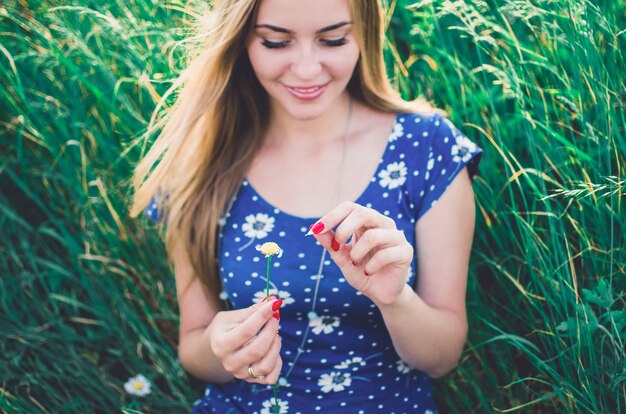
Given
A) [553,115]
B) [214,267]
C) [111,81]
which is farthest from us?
[111,81]

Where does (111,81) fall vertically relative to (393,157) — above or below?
above

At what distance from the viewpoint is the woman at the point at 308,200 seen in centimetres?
140

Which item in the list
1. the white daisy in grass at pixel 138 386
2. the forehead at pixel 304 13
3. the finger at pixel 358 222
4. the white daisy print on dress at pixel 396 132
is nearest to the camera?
the finger at pixel 358 222

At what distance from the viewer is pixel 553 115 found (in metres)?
1.74

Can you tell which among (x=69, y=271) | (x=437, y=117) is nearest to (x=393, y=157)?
(x=437, y=117)

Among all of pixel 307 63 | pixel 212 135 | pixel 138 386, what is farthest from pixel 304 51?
pixel 138 386

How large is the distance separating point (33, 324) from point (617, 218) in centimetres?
165

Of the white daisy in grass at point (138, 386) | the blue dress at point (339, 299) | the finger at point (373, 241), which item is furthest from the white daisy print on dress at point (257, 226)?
the white daisy in grass at point (138, 386)

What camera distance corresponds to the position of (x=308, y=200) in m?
1.52

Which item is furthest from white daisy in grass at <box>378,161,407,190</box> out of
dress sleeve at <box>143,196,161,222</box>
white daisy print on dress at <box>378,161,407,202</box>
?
dress sleeve at <box>143,196,161,222</box>

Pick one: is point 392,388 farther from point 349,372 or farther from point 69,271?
point 69,271

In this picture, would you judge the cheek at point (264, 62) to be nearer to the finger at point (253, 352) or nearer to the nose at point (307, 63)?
the nose at point (307, 63)

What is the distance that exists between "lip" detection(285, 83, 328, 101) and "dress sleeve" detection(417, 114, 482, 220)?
11.1 inches

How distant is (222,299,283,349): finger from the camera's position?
3.69 feet
